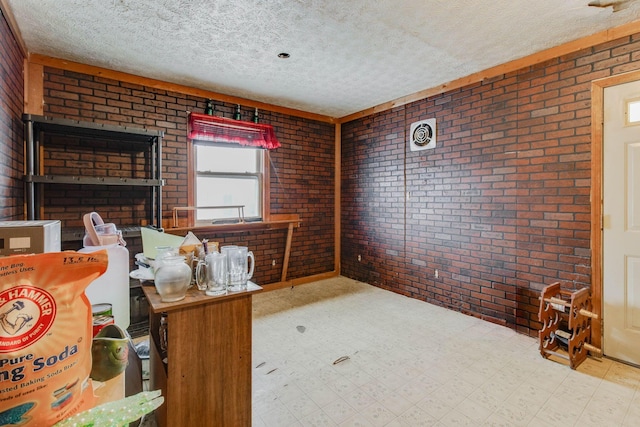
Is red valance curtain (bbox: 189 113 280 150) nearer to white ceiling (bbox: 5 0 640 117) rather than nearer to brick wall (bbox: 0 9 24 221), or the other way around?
white ceiling (bbox: 5 0 640 117)

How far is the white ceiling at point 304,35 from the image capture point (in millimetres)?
2244

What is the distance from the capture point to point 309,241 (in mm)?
5082

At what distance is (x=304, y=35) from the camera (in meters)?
2.62

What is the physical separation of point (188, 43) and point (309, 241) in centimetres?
324

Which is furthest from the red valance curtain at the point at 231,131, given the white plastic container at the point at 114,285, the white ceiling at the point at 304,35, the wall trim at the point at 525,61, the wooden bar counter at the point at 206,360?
the wooden bar counter at the point at 206,360

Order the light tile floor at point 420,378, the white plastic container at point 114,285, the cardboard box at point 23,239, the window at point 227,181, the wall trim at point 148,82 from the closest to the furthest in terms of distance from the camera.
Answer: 1. the cardboard box at point 23,239
2. the light tile floor at point 420,378
3. the white plastic container at point 114,285
4. the wall trim at point 148,82
5. the window at point 227,181

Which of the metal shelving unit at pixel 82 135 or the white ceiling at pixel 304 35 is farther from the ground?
the white ceiling at pixel 304 35

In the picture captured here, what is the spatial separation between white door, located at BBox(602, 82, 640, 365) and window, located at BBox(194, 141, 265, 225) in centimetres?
387

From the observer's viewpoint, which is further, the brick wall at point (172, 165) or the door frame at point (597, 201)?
the brick wall at point (172, 165)

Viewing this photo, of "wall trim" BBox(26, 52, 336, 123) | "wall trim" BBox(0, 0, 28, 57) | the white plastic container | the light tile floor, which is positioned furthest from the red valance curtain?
the light tile floor

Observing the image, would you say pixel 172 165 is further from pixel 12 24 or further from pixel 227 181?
pixel 12 24

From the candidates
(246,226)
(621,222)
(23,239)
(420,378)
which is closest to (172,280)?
(23,239)

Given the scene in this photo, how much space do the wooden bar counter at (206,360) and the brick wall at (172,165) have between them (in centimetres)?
212

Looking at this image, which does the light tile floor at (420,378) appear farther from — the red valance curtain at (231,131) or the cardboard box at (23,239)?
the red valance curtain at (231,131)
